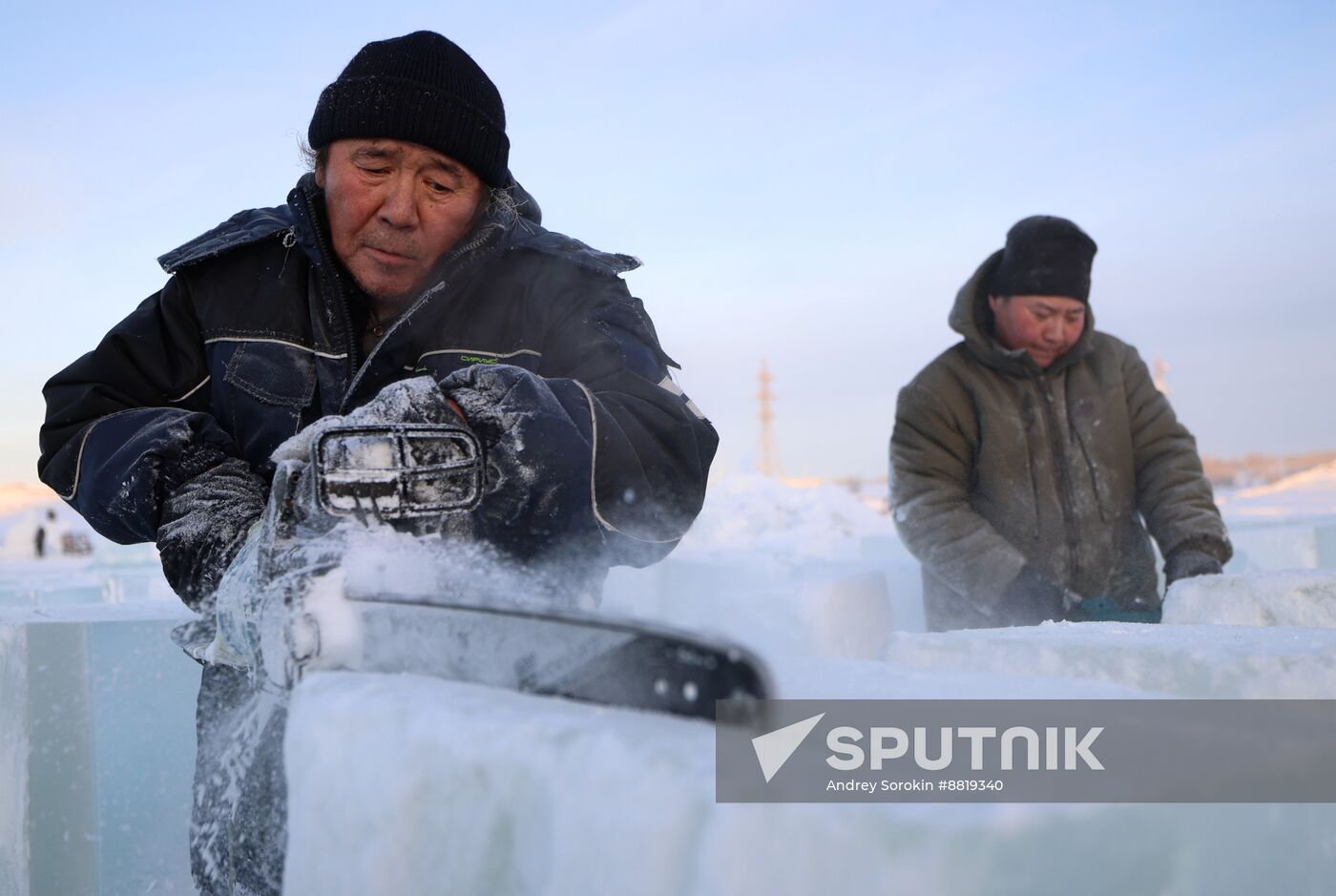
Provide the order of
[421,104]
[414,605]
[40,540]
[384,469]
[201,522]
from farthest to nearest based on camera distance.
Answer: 1. [40,540]
2. [421,104]
3. [201,522]
4. [384,469]
5. [414,605]

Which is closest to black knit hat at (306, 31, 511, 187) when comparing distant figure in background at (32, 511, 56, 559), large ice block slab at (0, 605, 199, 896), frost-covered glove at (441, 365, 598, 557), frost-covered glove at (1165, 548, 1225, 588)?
frost-covered glove at (441, 365, 598, 557)

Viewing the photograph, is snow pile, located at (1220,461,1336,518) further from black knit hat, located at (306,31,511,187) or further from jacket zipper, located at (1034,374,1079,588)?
black knit hat, located at (306,31,511,187)

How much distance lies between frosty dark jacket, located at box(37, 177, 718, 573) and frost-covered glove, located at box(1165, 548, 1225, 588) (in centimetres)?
239

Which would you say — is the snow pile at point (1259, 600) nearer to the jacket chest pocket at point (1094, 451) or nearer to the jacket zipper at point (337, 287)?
the jacket chest pocket at point (1094, 451)

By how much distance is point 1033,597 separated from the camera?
3586 millimetres

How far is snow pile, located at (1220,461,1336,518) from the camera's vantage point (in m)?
7.96

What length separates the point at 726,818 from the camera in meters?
0.70

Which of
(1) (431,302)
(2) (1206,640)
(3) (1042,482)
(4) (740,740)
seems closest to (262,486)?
(1) (431,302)

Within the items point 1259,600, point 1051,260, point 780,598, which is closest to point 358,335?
point 1259,600

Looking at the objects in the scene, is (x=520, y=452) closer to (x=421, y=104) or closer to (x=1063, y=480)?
(x=421, y=104)

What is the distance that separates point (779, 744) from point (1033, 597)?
3.09 metres

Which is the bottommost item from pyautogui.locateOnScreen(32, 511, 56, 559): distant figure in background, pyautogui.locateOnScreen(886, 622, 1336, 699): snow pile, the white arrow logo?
pyautogui.locateOnScreen(32, 511, 56, 559): distant figure in background

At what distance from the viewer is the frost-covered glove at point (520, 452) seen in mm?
1478

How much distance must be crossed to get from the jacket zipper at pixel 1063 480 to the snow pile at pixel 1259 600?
1.59 m
